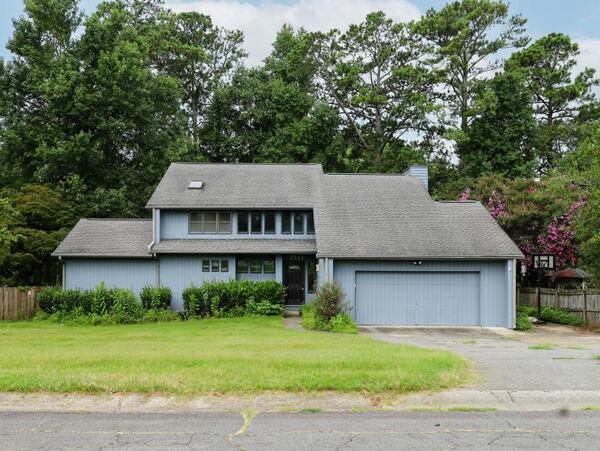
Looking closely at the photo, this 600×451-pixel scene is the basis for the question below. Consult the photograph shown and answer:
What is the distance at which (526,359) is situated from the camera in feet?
41.1

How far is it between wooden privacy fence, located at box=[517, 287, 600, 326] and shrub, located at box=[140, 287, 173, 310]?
16.4 meters

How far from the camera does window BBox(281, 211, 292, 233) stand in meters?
29.5

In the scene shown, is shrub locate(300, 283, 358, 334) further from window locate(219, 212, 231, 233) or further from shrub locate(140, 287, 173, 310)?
window locate(219, 212, 231, 233)

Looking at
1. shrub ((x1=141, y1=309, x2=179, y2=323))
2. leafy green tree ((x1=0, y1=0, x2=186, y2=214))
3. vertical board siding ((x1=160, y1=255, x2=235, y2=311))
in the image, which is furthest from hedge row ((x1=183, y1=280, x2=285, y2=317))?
leafy green tree ((x1=0, y1=0, x2=186, y2=214))

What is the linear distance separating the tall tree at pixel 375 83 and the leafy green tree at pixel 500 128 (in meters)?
3.92

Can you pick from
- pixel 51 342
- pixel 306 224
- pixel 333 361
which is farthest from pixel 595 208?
pixel 51 342

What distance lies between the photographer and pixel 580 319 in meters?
24.7

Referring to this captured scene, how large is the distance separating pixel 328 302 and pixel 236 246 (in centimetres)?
748

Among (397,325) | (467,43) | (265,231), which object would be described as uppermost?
(467,43)

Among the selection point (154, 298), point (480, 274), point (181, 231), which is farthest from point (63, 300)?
point (480, 274)

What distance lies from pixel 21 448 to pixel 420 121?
42875mm

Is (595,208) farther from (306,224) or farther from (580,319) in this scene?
(306,224)

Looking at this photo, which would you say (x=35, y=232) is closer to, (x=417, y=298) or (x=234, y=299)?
(x=234, y=299)

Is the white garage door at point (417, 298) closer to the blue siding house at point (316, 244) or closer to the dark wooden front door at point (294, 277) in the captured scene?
the blue siding house at point (316, 244)
